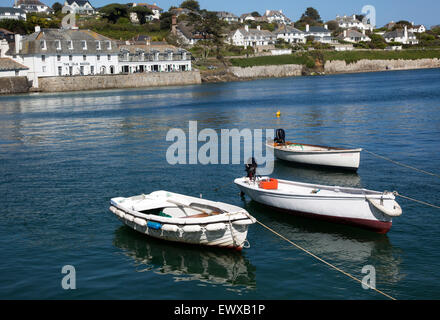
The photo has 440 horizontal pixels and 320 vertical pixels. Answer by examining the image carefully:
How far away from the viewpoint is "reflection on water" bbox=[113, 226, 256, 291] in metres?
15.1

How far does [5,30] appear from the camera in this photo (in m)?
121

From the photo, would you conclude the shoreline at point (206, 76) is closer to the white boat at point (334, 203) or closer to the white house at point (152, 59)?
the white house at point (152, 59)

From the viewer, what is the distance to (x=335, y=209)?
62.6 feet

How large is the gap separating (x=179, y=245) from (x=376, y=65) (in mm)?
179565

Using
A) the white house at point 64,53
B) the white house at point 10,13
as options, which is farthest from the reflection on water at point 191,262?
the white house at point 10,13

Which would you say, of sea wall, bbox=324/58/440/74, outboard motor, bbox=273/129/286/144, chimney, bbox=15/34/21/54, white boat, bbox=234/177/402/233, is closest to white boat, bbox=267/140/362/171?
outboard motor, bbox=273/129/286/144

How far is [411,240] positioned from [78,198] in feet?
51.5

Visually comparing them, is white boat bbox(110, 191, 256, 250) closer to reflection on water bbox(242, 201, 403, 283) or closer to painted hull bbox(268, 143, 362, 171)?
reflection on water bbox(242, 201, 403, 283)

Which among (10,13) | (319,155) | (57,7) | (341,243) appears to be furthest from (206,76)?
(341,243)

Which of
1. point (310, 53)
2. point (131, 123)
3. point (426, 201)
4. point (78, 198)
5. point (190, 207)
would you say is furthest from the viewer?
point (310, 53)

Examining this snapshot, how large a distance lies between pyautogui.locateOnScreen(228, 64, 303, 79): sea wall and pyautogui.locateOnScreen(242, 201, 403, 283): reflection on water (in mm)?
123641

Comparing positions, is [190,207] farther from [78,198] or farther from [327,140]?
[327,140]

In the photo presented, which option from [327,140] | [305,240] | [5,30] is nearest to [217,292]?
[305,240]

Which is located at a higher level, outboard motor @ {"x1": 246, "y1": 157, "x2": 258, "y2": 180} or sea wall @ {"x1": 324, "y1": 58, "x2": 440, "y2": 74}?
sea wall @ {"x1": 324, "y1": 58, "x2": 440, "y2": 74}
